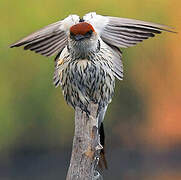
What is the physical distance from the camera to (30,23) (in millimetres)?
5191

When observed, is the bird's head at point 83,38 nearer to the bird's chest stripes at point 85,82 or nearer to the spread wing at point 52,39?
the bird's chest stripes at point 85,82

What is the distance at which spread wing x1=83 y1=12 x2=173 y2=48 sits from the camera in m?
2.99

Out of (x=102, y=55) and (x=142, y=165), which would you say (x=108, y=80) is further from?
(x=142, y=165)

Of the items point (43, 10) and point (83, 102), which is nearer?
point (83, 102)

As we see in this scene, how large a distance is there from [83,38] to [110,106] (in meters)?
2.81

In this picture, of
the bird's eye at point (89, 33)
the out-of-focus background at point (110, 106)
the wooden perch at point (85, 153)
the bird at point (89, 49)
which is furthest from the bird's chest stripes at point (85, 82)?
the out-of-focus background at point (110, 106)

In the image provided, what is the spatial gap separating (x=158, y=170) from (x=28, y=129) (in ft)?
3.47

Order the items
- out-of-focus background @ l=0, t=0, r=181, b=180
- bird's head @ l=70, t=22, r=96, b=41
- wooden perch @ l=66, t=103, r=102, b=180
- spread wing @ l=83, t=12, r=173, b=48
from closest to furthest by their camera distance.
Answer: wooden perch @ l=66, t=103, r=102, b=180 < bird's head @ l=70, t=22, r=96, b=41 < spread wing @ l=83, t=12, r=173, b=48 < out-of-focus background @ l=0, t=0, r=181, b=180

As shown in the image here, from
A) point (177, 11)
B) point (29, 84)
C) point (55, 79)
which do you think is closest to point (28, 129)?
point (29, 84)

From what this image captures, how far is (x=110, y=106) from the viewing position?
5523 mm

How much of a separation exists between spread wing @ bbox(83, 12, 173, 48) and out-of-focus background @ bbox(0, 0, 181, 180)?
2028 millimetres

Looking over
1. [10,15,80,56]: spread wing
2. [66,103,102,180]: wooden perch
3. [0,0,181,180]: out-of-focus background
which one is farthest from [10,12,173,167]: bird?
[0,0,181,180]: out-of-focus background

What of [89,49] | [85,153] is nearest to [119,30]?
[89,49]

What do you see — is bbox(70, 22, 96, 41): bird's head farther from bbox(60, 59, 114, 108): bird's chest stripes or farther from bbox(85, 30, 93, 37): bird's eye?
bbox(60, 59, 114, 108): bird's chest stripes
